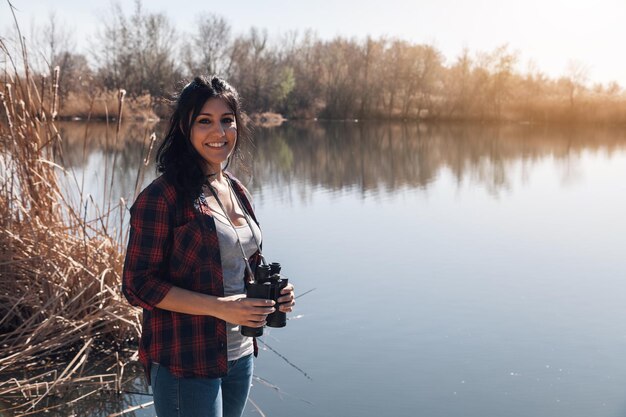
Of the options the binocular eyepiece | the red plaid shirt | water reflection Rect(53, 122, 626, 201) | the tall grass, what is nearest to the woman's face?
the red plaid shirt

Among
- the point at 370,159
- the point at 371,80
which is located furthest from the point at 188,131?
the point at 371,80

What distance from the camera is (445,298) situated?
5117mm

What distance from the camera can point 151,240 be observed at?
1523mm

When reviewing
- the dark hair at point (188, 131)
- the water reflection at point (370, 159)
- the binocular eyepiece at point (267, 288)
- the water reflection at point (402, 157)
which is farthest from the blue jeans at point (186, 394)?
the water reflection at point (402, 157)

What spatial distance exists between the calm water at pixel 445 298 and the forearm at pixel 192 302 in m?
1.79

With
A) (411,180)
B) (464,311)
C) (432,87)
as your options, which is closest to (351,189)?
(411,180)

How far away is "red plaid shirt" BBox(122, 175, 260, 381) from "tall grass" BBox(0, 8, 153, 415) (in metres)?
1.80

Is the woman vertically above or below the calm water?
above

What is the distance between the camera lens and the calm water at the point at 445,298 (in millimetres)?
3533

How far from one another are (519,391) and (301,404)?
3.87 feet

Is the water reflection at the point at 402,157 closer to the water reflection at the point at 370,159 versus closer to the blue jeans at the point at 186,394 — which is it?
the water reflection at the point at 370,159

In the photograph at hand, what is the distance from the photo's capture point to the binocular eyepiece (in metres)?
1.56

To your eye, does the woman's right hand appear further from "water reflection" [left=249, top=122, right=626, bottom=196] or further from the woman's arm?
"water reflection" [left=249, top=122, right=626, bottom=196]

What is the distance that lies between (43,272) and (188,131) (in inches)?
84.1
